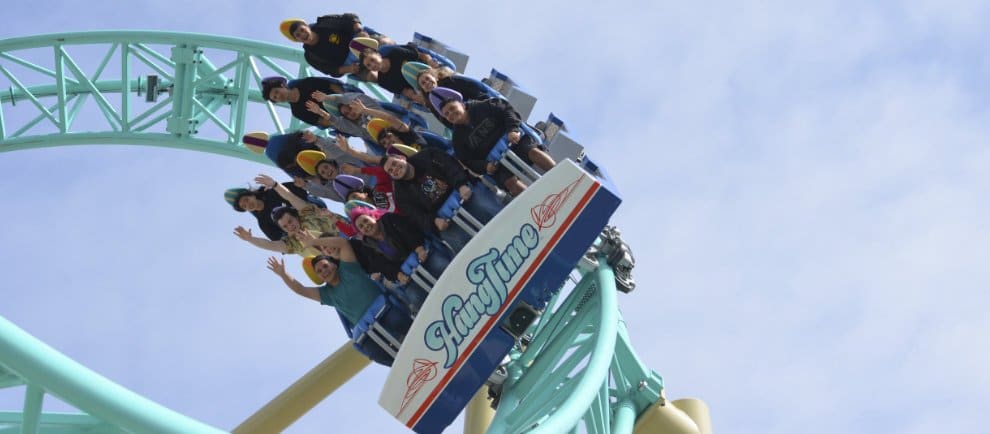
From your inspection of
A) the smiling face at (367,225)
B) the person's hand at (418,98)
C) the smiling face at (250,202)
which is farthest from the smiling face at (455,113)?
the smiling face at (250,202)

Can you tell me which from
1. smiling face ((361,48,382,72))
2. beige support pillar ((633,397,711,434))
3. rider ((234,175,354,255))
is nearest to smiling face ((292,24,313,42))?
smiling face ((361,48,382,72))

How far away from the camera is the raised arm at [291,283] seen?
21.8 ft

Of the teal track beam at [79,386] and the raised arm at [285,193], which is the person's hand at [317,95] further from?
the teal track beam at [79,386]

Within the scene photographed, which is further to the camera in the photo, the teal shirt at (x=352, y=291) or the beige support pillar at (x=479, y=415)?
the beige support pillar at (x=479, y=415)

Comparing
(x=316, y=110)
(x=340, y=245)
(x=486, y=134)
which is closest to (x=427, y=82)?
(x=486, y=134)

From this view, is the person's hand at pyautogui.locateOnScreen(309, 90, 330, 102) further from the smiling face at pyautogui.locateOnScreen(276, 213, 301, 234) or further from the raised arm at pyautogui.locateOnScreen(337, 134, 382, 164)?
the smiling face at pyautogui.locateOnScreen(276, 213, 301, 234)

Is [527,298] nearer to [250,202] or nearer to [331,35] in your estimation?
Result: [250,202]

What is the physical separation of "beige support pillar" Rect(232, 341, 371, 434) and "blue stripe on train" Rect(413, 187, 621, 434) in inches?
33.3

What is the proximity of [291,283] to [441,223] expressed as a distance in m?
0.73

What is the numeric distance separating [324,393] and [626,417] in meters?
1.46

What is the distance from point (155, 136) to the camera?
32.7 ft

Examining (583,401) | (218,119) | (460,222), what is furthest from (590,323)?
(218,119)

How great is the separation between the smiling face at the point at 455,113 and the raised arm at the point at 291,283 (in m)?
0.97

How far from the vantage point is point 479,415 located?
7273mm
